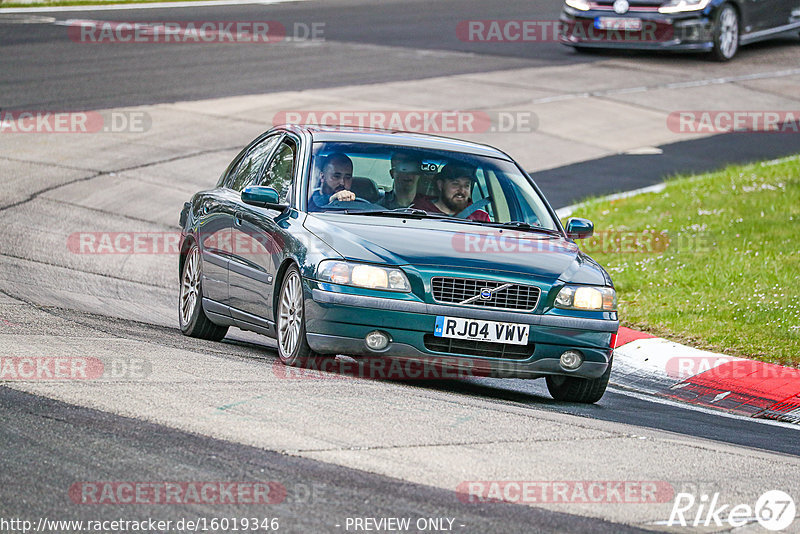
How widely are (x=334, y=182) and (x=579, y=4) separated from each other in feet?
54.9

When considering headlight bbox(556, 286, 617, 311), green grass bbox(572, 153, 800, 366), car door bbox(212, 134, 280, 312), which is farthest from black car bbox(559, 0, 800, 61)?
headlight bbox(556, 286, 617, 311)

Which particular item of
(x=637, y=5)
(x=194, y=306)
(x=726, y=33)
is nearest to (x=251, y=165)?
(x=194, y=306)

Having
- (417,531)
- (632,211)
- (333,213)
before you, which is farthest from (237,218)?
(632,211)

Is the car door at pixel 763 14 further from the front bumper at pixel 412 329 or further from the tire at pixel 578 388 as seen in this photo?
the front bumper at pixel 412 329

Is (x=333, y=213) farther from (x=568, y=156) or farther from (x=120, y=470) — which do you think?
(x=568, y=156)

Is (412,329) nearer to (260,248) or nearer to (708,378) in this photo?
(260,248)

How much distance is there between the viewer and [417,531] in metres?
5.06

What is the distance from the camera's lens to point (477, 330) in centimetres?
780

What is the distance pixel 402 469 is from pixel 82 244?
8528 mm

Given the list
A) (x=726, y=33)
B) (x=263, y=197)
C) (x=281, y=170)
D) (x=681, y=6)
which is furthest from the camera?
(x=726, y=33)

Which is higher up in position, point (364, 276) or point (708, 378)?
point (364, 276)

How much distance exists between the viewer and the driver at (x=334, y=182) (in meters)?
8.68

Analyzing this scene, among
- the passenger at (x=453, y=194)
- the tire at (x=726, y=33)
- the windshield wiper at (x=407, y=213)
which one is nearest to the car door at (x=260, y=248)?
the windshield wiper at (x=407, y=213)

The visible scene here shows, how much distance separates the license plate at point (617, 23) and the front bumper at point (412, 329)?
1739 centimetres
